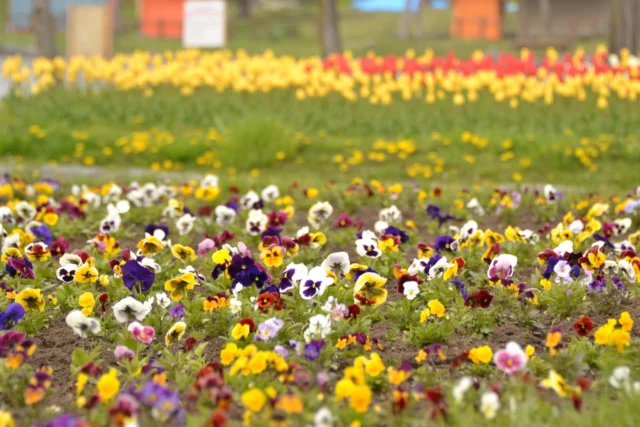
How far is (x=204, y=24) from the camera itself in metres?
17.0

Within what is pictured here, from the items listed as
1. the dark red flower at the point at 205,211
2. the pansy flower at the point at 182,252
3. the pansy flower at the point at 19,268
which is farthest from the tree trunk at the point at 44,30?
the pansy flower at the point at 182,252

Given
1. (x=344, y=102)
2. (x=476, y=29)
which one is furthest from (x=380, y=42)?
(x=344, y=102)

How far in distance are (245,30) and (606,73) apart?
26.6 metres

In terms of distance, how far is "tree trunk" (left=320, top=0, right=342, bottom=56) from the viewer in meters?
16.9

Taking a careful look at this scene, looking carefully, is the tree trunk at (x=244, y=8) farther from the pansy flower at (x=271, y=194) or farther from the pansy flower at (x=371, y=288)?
the pansy flower at (x=371, y=288)

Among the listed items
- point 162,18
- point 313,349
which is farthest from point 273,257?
point 162,18

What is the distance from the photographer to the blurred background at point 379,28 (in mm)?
28562

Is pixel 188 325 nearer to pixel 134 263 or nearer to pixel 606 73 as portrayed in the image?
pixel 134 263

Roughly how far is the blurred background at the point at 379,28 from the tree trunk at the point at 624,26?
10050 mm

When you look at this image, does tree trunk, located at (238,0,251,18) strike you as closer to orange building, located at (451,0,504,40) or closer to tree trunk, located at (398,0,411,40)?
tree trunk, located at (398,0,411,40)

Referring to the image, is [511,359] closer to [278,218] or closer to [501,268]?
[501,268]

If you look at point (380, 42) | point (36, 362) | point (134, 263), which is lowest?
point (36, 362)

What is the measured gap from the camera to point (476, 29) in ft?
107

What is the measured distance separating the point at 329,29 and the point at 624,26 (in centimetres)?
548
